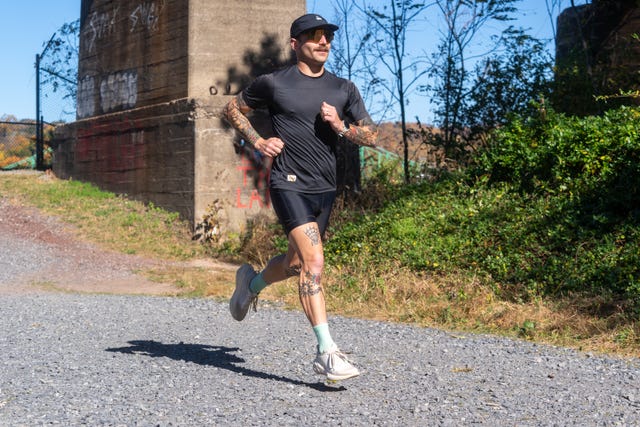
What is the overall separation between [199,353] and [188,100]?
8628 millimetres

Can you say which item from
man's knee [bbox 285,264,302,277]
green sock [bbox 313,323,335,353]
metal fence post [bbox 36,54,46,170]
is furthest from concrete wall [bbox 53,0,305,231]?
green sock [bbox 313,323,335,353]

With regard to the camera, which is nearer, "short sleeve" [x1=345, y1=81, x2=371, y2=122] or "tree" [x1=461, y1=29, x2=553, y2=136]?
"short sleeve" [x1=345, y1=81, x2=371, y2=122]

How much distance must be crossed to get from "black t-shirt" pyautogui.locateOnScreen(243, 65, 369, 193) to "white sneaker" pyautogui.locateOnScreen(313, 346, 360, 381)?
104 centimetres

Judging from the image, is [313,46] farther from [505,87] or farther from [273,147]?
[505,87]

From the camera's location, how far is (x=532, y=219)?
30.9 ft

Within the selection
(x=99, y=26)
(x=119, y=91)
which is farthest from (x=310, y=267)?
(x=99, y=26)

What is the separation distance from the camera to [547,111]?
11.5m

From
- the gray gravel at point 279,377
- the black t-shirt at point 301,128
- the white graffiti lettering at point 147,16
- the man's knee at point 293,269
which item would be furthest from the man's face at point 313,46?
the white graffiti lettering at point 147,16

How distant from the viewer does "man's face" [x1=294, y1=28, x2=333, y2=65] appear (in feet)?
16.6

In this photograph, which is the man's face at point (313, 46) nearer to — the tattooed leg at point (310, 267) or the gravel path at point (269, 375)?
the tattooed leg at point (310, 267)

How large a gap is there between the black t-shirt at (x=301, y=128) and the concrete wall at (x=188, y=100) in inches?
346

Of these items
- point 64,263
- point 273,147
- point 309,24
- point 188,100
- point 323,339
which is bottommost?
point 64,263

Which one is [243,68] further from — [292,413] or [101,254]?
[292,413]

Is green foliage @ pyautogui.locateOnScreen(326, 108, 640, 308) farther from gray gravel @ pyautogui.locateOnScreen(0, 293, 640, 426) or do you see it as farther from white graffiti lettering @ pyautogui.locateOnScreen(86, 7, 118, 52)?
white graffiti lettering @ pyautogui.locateOnScreen(86, 7, 118, 52)
